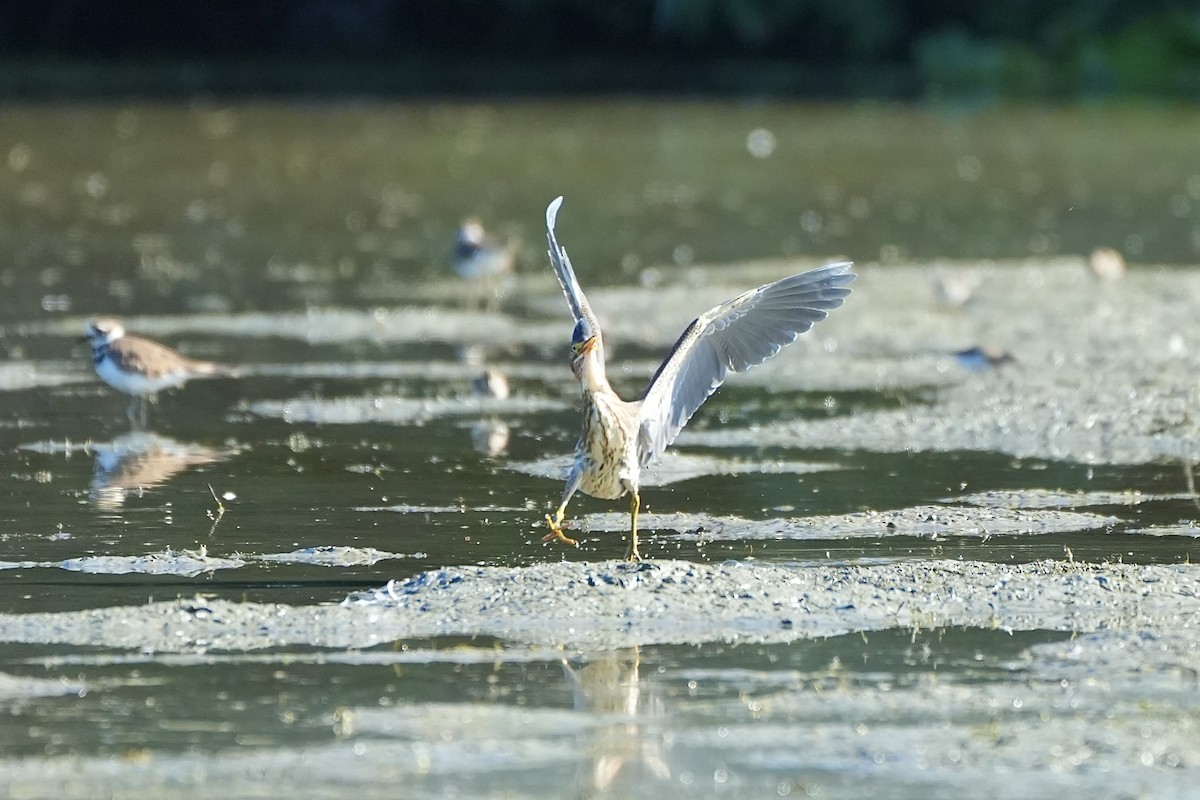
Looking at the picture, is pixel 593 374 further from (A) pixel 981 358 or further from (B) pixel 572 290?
(A) pixel 981 358

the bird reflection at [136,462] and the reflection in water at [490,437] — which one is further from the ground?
the reflection in water at [490,437]

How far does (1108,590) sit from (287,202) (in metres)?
15.4

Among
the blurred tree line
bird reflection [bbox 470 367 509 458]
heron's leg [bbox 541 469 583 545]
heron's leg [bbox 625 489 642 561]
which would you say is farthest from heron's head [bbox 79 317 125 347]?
the blurred tree line

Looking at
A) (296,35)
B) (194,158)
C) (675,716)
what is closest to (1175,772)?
(675,716)

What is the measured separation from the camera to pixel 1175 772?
5.32 metres

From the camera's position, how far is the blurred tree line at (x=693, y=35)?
36312 mm

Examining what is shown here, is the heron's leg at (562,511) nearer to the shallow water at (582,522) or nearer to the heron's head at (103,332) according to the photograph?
the shallow water at (582,522)

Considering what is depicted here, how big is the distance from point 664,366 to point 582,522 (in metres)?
1.14

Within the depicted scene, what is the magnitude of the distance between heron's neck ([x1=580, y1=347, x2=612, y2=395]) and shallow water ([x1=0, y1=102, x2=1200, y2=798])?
0.63 m

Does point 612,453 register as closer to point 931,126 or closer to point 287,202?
point 287,202

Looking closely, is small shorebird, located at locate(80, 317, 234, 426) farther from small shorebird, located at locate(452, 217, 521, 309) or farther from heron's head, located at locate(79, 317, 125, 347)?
small shorebird, located at locate(452, 217, 521, 309)

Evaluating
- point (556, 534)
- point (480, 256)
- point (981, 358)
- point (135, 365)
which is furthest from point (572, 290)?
point (480, 256)

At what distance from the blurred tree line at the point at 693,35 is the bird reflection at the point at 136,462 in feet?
88.7

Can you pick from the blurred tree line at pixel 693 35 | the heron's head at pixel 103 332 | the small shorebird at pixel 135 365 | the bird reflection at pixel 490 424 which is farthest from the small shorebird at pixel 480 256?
the blurred tree line at pixel 693 35
